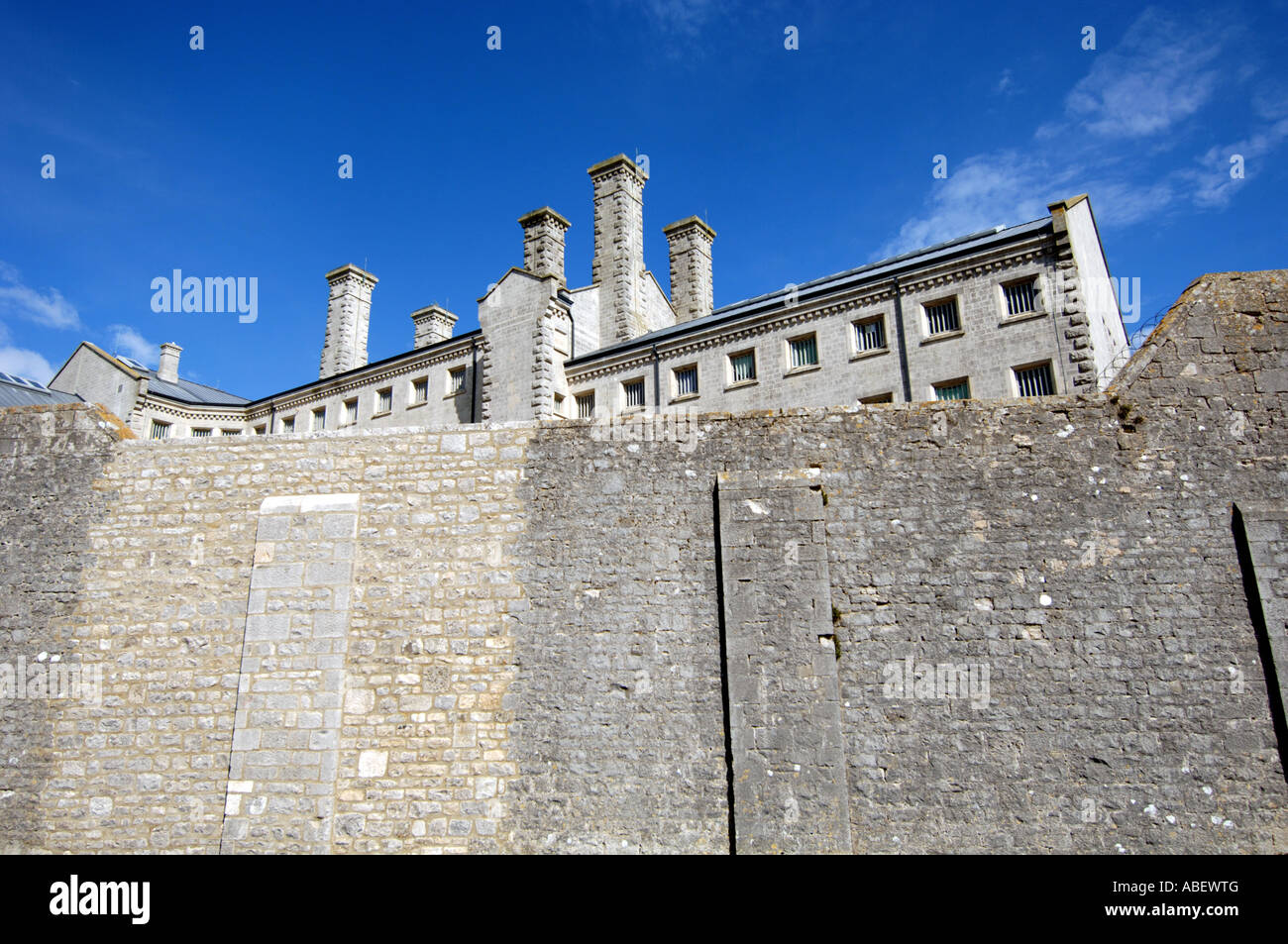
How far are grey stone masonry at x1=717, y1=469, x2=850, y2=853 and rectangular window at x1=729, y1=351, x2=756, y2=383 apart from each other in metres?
17.4

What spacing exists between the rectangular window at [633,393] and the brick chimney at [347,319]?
17677 mm

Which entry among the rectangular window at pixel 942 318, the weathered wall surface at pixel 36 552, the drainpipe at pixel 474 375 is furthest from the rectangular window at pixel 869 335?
the weathered wall surface at pixel 36 552

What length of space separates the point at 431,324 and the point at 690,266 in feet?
46.9

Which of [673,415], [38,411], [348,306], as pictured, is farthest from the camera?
[348,306]

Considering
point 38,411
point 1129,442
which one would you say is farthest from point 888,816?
point 38,411

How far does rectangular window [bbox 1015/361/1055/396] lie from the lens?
20531 mm

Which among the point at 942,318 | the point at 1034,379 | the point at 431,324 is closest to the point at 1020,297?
the point at 942,318

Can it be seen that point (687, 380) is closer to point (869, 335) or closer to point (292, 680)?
point (869, 335)

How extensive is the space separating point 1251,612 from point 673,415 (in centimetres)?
619

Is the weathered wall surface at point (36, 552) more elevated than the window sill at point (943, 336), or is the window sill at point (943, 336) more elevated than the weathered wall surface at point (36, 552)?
the window sill at point (943, 336)

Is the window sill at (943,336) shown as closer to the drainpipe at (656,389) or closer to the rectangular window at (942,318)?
the rectangular window at (942,318)

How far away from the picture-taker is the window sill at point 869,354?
76.5ft
